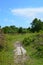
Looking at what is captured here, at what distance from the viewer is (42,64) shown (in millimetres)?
12820

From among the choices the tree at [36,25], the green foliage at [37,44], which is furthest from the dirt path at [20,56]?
the tree at [36,25]

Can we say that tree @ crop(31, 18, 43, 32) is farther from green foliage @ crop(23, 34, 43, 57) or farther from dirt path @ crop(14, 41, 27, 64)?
dirt path @ crop(14, 41, 27, 64)

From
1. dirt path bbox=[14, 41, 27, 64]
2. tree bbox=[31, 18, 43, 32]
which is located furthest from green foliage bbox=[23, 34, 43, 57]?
tree bbox=[31, 18, 43, 32]

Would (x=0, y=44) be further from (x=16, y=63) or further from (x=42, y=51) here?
(x=16, y=63)

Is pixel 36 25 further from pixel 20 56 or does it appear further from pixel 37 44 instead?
pixel 20 56

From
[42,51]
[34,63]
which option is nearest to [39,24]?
[42,51]

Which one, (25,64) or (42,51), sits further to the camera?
(42,51)

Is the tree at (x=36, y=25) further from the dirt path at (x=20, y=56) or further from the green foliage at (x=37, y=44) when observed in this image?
the dirt path at (x=20, y=56)

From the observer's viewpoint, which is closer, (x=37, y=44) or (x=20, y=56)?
(x=20, y=56)

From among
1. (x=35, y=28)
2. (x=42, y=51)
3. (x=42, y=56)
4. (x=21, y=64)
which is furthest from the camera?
(x=35, y=28)

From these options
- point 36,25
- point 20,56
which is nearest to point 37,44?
point 20,56

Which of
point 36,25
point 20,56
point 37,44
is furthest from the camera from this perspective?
point 36,25

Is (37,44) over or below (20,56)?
over

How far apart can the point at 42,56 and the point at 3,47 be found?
677 cm
